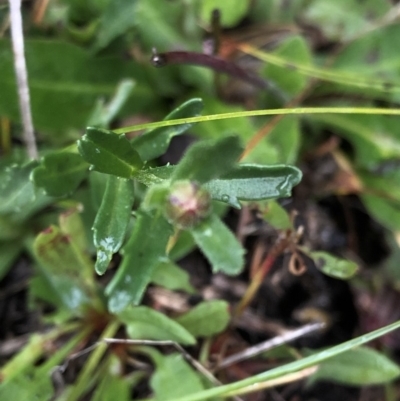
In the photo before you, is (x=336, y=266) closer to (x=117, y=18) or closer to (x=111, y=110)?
(x=111, y=110)

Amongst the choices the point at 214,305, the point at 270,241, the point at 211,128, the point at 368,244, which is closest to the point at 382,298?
the point at 368,244

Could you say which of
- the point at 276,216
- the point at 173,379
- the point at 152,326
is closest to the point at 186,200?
the point at 276,216

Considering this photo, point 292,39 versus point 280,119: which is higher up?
point 292,39

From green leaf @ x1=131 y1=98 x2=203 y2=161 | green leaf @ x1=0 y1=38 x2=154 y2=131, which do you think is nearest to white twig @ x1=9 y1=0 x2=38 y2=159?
green leaf @ x1=0 y1=38 x2=154 y2=131

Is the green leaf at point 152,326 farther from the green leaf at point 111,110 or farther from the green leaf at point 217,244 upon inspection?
the green leaf at point 111,110

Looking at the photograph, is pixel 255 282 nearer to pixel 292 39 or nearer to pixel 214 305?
pixel 214 305

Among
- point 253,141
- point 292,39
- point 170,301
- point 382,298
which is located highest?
point 292,39
